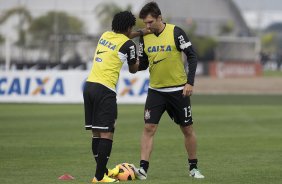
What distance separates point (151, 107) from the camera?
12.1 metres

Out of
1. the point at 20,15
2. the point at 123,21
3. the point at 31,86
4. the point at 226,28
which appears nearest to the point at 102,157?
the point at 123,21

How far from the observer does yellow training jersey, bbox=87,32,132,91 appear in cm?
1140

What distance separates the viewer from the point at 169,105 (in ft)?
39.9

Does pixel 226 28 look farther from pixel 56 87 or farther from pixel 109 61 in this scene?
pixel 109 61

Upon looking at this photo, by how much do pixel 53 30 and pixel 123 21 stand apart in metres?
43.4

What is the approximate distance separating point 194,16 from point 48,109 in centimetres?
5392

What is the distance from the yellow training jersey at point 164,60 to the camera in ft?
39.0

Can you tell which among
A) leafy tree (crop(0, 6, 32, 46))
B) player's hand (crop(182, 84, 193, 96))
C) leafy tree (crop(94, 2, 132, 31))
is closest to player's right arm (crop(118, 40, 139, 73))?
player's hand (crop(182, 84, 193, 96))

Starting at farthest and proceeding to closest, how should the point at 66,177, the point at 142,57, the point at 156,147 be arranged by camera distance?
the point at 156,147 < the point at 142,57 < the point at 66,177

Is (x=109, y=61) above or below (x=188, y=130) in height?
above

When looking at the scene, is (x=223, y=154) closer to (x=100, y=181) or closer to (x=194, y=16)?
(x=100, y=181)

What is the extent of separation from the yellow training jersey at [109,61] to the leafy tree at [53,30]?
41.3 meters

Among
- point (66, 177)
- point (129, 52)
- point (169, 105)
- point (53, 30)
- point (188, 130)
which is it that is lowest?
point (66, 177)

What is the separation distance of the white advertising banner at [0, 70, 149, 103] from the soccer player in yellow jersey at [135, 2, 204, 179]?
65.3 ft
